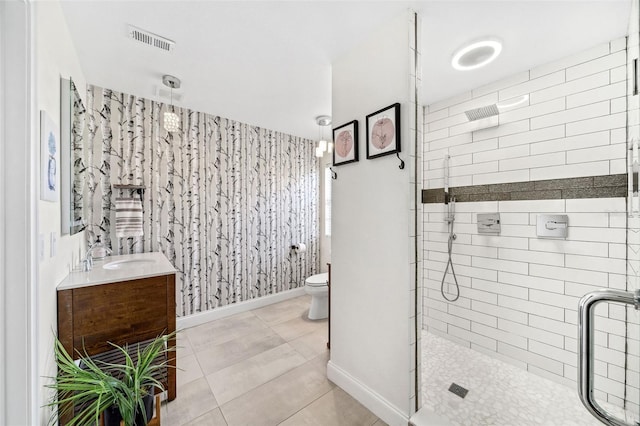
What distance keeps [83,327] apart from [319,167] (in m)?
3.33

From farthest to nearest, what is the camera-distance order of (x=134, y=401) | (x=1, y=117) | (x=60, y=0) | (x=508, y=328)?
(x=508, y=328) < (x=60, y=0) < (x=134, y=401) < (x=1, y=117)

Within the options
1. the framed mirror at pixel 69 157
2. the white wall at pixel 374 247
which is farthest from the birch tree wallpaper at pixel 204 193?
the white wall at pixel 374 247

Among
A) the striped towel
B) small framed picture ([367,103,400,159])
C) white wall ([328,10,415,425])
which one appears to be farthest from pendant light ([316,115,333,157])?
the striped towel

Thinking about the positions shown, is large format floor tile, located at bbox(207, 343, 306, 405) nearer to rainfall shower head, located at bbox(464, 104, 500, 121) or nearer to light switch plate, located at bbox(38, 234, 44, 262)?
light switch plate, located at bbox(38, 234, 44, 262)

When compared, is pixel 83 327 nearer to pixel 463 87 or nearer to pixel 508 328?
pixel 508 328

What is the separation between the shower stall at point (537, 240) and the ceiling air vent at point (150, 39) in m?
2.00

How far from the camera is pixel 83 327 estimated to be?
150 cm

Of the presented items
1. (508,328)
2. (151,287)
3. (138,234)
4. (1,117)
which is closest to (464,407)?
(508,328)

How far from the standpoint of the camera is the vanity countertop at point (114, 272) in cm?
154

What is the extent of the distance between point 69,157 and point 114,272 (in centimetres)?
78

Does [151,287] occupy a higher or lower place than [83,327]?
higher

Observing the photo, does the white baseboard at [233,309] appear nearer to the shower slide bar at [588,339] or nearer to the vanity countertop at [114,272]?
the vanity countertop at [114,272]

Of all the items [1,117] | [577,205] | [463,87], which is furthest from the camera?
[463,87]

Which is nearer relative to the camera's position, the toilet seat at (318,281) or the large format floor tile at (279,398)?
the large format floor tile at (279,398)
